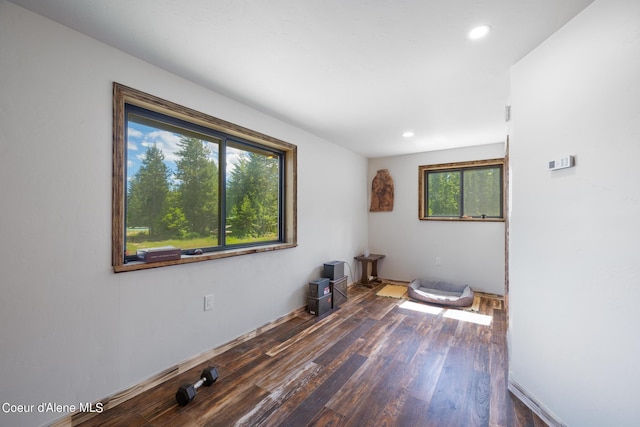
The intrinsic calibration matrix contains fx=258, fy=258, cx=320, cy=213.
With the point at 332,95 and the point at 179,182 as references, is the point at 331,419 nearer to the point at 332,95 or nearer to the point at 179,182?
the point at 179,182

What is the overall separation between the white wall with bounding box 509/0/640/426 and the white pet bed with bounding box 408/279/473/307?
1.71 metres

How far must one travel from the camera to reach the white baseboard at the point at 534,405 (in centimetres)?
149

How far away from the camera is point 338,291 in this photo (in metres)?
3.56

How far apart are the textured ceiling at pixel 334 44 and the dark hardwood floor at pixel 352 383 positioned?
232 centimetres

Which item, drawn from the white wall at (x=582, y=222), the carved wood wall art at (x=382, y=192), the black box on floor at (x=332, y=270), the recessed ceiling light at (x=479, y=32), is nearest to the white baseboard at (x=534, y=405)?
the white wall at (x=582, y=222)

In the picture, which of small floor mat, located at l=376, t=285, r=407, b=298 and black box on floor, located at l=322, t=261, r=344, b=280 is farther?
small floor mat, located at l=376, t=285, r=407, b=298

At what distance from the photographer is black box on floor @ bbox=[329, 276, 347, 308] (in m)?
3.46

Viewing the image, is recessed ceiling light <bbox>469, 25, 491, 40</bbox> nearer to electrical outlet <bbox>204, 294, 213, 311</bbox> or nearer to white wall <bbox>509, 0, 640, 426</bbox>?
white wall <bbox>509, 0, 640, 426</bbox>

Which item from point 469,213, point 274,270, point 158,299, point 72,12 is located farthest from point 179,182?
point 469,213

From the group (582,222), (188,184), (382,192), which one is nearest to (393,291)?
(382,192)

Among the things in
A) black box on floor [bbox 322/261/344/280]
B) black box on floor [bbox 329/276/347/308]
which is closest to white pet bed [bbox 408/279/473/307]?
black box on floor [bbox 329/276/347/308]

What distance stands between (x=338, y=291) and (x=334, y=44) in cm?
288

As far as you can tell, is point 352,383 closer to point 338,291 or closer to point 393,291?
point 338,291

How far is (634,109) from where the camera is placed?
1151 mm
